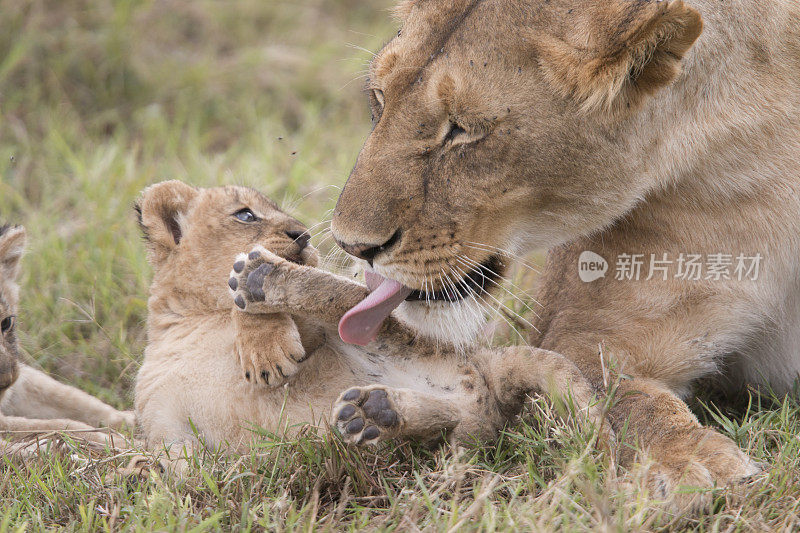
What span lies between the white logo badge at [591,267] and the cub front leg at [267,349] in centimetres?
92

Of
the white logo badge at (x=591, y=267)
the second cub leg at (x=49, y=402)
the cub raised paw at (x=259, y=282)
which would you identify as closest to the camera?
the cub raised paw at (x=259, y=282)

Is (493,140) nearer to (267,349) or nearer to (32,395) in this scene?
(267,349)

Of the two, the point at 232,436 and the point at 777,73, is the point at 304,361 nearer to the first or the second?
the point at 232,436

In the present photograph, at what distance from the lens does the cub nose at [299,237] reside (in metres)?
3.26

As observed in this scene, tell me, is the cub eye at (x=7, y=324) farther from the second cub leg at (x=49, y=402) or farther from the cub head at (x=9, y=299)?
the second cub leg at (x=49, y=402)

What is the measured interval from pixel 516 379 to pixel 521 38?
956mm

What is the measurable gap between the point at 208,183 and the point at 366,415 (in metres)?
2.61

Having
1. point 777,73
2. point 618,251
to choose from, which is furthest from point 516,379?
point 777,73

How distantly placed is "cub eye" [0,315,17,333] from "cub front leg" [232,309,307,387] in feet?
3.15

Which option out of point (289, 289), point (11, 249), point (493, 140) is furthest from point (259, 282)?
point (11, 249)

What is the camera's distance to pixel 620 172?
2701mm

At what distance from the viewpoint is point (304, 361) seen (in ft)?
9.63

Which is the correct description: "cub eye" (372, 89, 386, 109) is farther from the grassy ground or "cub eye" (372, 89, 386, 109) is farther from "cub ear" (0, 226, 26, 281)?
"cub ear" (0, 226, 26, 281)

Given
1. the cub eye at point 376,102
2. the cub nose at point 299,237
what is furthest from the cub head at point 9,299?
the cub eye at point 376,102
